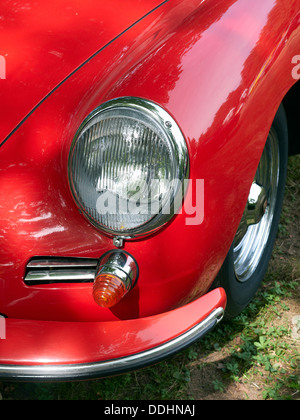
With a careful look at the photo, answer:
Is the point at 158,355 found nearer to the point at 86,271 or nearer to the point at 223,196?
the point at 86,271

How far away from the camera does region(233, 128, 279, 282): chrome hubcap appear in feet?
6.13

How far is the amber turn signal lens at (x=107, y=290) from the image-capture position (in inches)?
48.8

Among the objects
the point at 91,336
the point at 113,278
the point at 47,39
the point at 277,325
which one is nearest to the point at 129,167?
the point at 113,278

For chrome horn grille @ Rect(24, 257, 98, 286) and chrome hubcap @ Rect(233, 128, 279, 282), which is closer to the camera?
chrome horn grille @ Rect(24, 257, 98, 286)

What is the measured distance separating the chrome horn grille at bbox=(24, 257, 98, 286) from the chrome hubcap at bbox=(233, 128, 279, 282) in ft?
2.36

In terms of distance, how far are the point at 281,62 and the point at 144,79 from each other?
0.43 meters

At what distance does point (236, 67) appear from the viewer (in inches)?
53.0

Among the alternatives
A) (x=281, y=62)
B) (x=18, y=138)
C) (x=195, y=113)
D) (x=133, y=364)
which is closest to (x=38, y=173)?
(x=18, y=138)

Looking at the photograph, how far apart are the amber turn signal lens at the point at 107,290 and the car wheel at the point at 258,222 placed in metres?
0.55

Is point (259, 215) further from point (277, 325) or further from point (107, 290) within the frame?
point (107, 290)

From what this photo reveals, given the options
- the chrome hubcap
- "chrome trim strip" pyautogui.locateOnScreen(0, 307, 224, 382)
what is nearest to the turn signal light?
"chrome trim strip" pyautogui.locateOnScreen(0, 307, 224, 382)

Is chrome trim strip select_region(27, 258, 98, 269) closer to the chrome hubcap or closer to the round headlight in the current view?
the round headlight

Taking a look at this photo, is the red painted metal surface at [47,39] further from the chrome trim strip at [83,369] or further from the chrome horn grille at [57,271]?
the chrome trim strip at [83,369]

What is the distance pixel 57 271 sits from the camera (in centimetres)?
132
